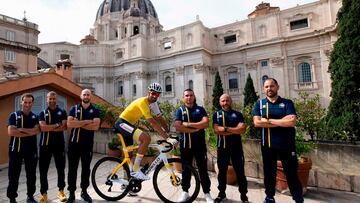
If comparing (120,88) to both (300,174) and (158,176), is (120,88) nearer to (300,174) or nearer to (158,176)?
(158,176)

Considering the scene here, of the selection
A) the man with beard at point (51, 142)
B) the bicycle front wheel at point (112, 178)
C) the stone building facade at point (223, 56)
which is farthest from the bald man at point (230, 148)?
the stone building facade at point (223, 56)

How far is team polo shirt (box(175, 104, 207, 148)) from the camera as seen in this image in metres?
4.29

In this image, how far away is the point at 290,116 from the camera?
12.2ft

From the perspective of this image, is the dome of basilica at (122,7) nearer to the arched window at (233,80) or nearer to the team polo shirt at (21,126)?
the arched window at (233,80)

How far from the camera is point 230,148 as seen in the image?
174 inches

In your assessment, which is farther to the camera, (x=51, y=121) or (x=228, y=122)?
(x=51, y=121)

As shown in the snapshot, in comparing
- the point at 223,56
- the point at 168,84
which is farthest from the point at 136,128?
the point at 168,84

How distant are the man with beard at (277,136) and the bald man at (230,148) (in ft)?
1.61

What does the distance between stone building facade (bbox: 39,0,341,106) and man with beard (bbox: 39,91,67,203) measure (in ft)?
84.4

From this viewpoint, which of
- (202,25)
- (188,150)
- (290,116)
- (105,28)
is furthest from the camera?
(105,28)

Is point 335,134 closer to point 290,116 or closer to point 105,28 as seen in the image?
point 290,116

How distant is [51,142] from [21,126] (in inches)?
23.1

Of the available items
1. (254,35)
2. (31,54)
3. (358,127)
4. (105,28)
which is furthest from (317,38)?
(105,28)

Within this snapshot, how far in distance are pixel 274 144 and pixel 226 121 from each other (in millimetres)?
988
